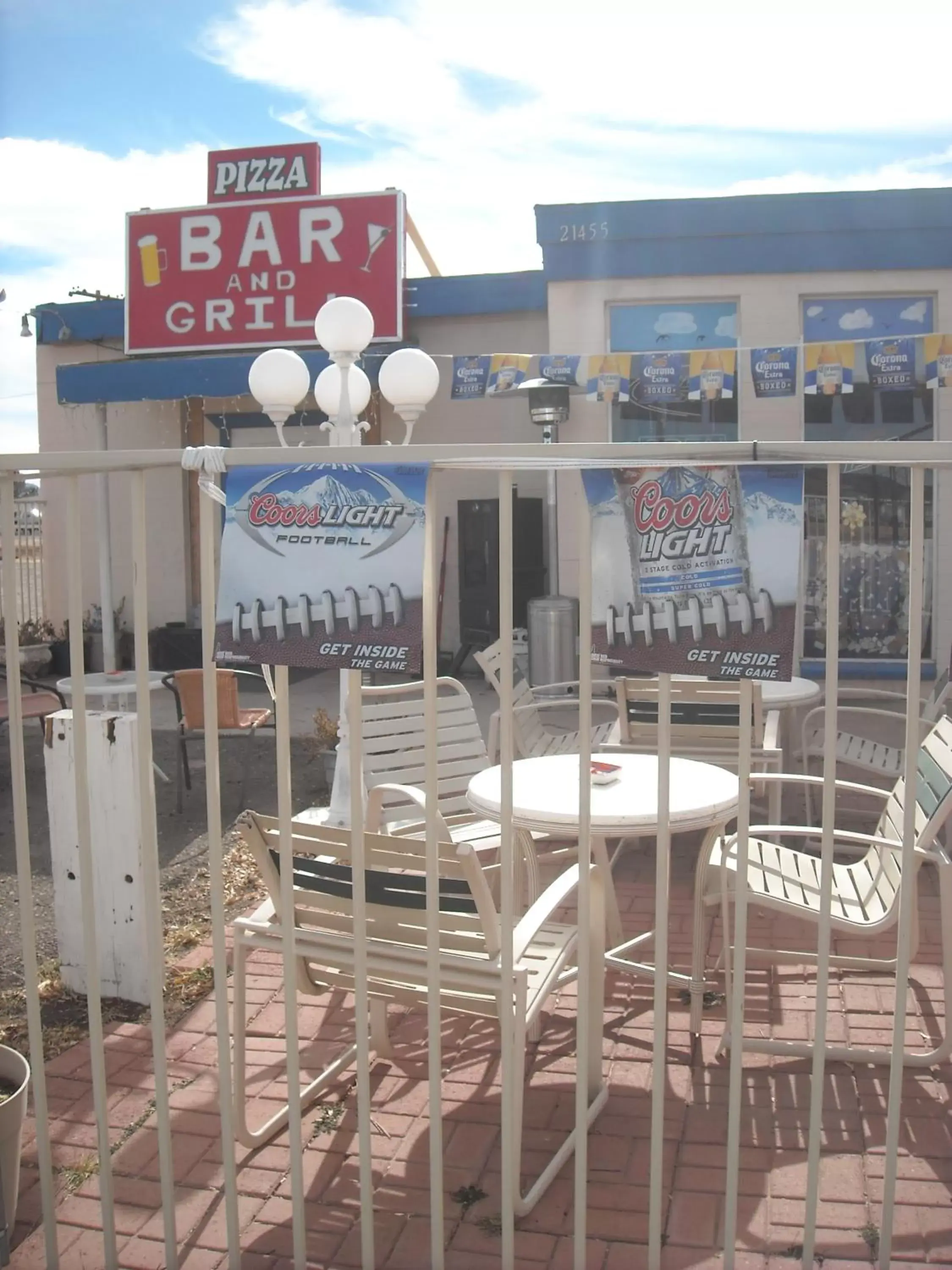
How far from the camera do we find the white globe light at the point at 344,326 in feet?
16.8

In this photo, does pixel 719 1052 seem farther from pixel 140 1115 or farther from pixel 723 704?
pixel 723 704

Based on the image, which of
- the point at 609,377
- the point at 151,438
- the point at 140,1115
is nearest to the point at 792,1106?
the point at 140,1115

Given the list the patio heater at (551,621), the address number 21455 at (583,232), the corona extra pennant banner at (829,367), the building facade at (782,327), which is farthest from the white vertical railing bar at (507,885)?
the address number 21455 at (583,232)

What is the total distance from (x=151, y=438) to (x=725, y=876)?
10009 millimetres

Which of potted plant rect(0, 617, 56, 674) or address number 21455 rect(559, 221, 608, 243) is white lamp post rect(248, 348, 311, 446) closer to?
address number 21455 rect(559, 221, 608, 243)

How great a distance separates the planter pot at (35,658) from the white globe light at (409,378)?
6596mm

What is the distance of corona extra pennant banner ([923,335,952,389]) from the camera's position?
788cm

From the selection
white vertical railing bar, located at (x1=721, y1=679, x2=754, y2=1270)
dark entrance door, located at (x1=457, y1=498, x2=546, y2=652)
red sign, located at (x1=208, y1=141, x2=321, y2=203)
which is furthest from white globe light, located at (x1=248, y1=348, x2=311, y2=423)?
red sign, located at (x1=208, y1=141, x2=321, y2=203)

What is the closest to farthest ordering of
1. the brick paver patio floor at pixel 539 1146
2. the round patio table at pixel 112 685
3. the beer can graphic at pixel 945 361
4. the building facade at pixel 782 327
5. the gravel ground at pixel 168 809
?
1. the brick paver patio floor at pixel 539 1146
2. the gravel ground at pixel 168 809
3. the round patio table at pixel 112 685
4. the beer can graphic at pixel 945 361
5. the building facade at pixel 782 327

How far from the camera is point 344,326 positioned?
16.9 ft

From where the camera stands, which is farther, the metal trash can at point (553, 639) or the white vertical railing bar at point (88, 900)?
the metal trash can at point (553, 639)

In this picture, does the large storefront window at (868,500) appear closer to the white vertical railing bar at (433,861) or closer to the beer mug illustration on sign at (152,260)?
the beer mug illustration on sign at (152,260)

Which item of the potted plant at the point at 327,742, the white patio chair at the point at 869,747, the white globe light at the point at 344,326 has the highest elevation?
Result: the white globe light at the point at 344,326

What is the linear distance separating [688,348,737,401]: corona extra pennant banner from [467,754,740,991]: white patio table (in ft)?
16.7
